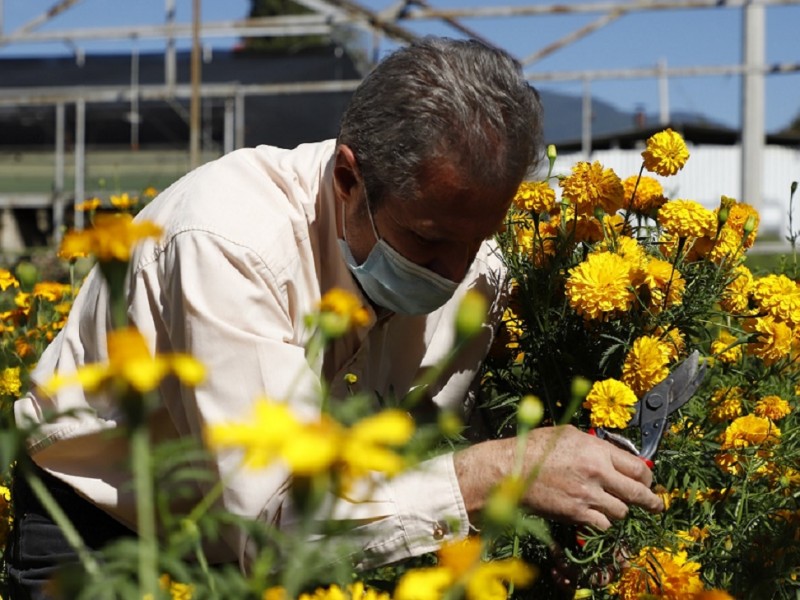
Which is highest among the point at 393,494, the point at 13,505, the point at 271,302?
the point at 271,302

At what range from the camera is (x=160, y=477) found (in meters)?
0.82

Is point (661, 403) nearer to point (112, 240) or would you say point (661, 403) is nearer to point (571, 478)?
point (571, 478)

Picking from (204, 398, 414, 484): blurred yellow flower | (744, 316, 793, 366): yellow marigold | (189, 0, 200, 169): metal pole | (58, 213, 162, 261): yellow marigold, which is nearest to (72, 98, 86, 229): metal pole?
(189, 0, 200, 169): metal pole

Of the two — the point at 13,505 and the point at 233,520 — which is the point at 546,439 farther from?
the point at 13,505

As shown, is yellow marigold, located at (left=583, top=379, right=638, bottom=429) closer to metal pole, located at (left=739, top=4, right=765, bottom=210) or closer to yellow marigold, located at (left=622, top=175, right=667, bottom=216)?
yellow marigold, located at (left=622, top=175, right=667, bottom=216)

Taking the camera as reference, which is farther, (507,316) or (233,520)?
(507,316)

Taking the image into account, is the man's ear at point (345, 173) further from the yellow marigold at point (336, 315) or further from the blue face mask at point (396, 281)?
the yellow marigold at point (336, 315)

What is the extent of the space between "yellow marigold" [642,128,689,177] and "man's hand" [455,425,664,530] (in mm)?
639

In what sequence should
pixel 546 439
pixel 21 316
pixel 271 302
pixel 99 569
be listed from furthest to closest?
1. pixel 21 316
2. pixel 271 302
3. pixel 546 439
4. pixel 99 569

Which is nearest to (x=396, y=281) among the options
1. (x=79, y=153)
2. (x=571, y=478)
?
(x=571, y=478)

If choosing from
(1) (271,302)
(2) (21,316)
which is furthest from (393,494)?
(2) (21,316)

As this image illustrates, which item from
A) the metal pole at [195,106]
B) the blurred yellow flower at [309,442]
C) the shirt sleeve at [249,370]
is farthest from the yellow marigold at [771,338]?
the metal pole at [195,106]

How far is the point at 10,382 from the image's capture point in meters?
2.21

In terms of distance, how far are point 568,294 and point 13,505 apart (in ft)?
3.42
